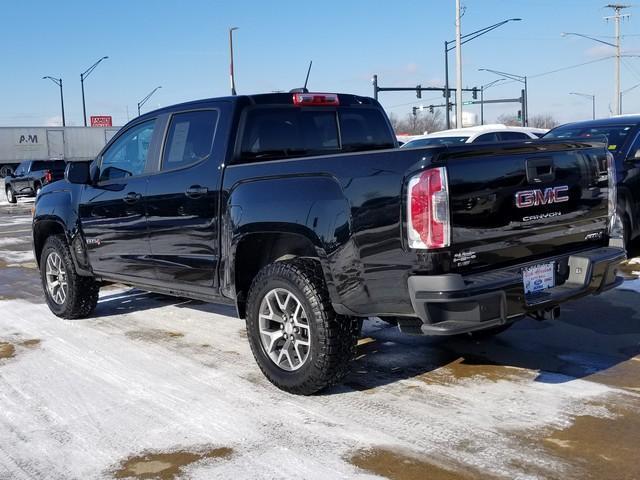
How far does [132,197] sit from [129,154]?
49 centimetres

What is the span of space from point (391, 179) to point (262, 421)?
161 centimetres

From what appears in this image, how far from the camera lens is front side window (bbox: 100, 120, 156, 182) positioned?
5.91 metres

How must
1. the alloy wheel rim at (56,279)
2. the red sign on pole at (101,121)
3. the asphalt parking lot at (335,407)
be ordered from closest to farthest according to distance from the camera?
the asphalt parking lot at (335,407), the alloy wheel rim at (56,279), the red sign on pole at (101,121)

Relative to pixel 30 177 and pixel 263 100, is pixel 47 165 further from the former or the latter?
pixel 263 100

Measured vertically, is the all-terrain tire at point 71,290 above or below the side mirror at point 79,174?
below

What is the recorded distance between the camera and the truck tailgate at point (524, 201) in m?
3.76

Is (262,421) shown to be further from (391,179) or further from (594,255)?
(594,255)

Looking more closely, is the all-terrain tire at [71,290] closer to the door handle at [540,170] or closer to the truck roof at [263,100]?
the truck roof at [263,100]

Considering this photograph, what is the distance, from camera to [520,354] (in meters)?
5.30

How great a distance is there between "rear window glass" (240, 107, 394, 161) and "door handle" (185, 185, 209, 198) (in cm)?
37

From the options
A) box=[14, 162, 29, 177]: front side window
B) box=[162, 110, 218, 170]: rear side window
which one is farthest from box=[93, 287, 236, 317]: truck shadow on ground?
box=[14, 162, 29, 177]: front side window

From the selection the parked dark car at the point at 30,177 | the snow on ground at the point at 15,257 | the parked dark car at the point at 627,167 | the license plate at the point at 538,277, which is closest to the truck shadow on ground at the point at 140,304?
the license plate at the point at 538,277

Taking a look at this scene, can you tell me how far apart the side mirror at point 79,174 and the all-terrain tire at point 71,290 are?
0.78 meters

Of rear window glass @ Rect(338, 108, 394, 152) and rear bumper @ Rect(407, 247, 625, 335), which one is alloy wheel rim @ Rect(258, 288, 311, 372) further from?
rear window glass @ Rect(338, 108, 394, 152)
